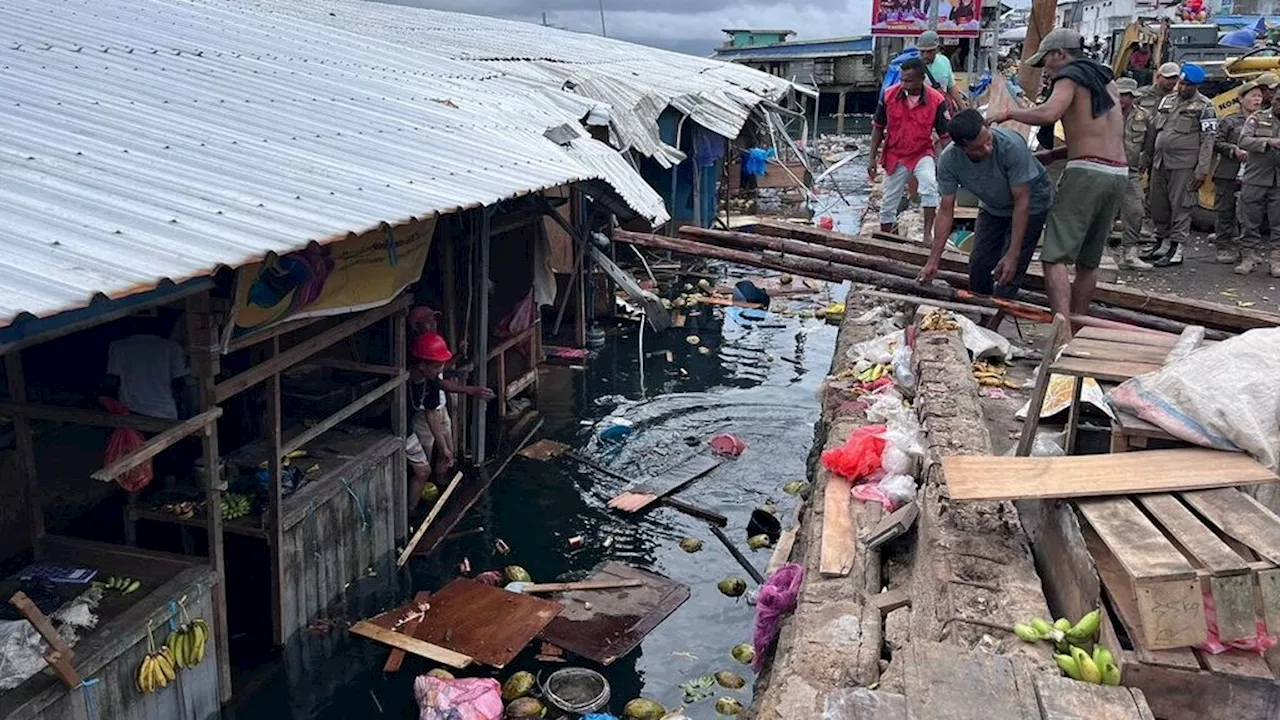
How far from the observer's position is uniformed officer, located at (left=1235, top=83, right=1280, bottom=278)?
1162 centimetres

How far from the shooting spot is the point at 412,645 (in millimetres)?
6422

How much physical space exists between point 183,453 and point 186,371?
161 cm

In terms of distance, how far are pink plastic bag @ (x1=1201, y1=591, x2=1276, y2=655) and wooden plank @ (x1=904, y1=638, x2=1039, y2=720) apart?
2.26ft

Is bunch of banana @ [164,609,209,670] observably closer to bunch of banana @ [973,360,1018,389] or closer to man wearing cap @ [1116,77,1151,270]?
bunch of banana @ [973,360,1018,389]

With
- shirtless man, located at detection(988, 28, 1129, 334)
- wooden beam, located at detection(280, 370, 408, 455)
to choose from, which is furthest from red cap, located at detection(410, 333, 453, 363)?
shirtless man, located at detection(988, 28, 1129, 334)

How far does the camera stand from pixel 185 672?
530 cm

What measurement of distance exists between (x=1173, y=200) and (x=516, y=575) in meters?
9.85

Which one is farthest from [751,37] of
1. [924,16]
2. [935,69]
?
[935,69]

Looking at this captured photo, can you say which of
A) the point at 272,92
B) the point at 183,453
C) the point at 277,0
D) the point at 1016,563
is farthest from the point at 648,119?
the point at 1016,563

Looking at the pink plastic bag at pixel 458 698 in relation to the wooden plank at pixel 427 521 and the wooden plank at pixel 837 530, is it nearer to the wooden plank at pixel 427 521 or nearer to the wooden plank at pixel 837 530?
the wooden plank at pixel 427 521

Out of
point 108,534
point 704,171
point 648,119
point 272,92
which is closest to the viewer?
point 108,534

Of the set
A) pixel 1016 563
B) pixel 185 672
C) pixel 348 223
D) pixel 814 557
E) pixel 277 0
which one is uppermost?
pixel 277 0

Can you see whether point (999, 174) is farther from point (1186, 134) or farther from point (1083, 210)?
point (1186, 134)

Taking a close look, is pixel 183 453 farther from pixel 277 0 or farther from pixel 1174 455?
pixel 277 0
